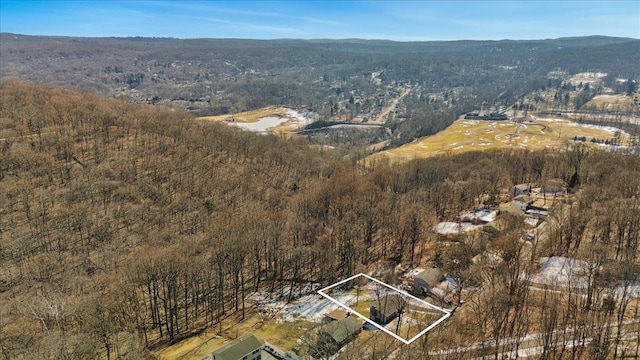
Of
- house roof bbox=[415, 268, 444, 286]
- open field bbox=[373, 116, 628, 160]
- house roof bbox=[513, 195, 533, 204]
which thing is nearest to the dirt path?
open field bbox=[373, 116, 628, 160]

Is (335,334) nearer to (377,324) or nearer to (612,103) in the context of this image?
(377,324)

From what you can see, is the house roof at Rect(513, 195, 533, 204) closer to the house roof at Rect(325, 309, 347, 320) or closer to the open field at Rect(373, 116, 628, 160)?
the house roof at Rect(325, 309, 347, 320)

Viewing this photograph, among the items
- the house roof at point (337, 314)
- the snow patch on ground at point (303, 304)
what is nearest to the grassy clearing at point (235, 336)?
the snow patch on ground at point (303, 304)

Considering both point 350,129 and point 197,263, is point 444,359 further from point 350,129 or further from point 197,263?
point 350,129

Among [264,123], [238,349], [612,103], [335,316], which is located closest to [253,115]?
[264,123]

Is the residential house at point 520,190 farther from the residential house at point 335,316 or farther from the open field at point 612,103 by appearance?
the open field at point 612,103

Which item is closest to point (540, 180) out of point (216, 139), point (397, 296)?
point (397, 296)
